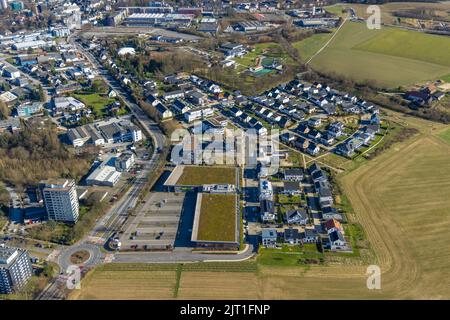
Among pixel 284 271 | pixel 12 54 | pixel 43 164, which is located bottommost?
pixel 284 271

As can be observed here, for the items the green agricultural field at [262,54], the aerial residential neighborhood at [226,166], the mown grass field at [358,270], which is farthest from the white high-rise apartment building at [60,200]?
Answer: the green agricultural field at [262,54]

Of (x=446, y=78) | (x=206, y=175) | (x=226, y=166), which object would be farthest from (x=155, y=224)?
(x=446, y=78)

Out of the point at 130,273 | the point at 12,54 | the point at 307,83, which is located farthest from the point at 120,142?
the point at 12,54

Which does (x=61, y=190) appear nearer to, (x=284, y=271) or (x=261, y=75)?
(x=284, y=271)

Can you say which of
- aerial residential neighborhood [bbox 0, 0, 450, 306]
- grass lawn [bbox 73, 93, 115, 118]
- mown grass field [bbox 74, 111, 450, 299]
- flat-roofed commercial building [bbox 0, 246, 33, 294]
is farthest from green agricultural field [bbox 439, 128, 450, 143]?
flat-roofed commercial building [bbox 0, 246, 33, 294]

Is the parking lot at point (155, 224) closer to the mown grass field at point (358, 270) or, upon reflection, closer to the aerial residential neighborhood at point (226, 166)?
the aerial residential neighborhood at point (226, 166)

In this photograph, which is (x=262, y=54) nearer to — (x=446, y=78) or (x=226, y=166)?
(x=446, y=78)
